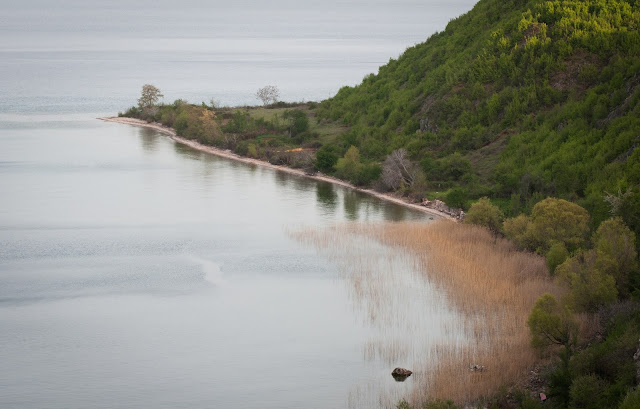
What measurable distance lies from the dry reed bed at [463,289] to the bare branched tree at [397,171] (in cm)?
882

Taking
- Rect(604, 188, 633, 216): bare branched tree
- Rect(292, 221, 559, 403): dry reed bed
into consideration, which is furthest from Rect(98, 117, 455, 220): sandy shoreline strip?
Rect(604, 188, 633, 216): bare branched tree

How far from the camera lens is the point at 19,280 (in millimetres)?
35688

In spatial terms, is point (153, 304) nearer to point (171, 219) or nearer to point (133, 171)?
point (171, 219)

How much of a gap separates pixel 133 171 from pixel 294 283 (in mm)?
30333

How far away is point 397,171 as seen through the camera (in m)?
53.0

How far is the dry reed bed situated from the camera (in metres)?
24.7

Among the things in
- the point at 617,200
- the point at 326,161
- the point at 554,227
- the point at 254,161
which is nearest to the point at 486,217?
the point at 554,227

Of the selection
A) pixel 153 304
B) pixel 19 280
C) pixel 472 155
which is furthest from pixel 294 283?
pixel 472 155

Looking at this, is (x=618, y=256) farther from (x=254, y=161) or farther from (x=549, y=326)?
(x=254, y=161)

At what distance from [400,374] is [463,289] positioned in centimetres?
786

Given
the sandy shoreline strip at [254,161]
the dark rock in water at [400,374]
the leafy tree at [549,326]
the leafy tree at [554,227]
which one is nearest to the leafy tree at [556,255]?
the leafy tree at [554,227]

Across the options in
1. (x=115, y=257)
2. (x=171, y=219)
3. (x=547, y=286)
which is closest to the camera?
(x=547, y=286)

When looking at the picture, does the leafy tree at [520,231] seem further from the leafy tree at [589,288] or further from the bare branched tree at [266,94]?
the bare branched tree at [266,94]

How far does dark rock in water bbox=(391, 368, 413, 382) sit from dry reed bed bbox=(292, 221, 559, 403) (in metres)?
0.32
